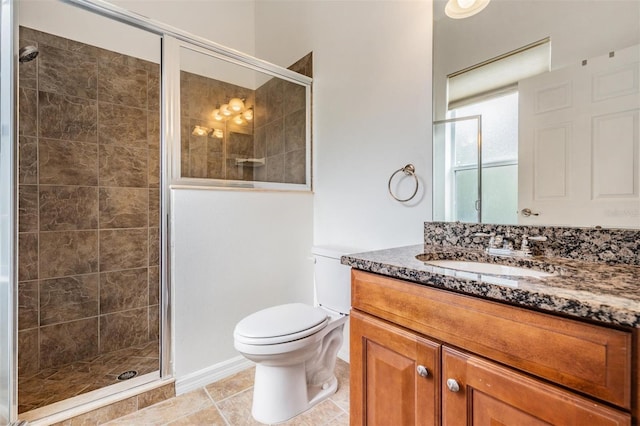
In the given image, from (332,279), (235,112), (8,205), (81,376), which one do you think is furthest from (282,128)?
(81,376)

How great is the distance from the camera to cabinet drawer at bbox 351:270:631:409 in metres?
0.50

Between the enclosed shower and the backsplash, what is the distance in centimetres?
192

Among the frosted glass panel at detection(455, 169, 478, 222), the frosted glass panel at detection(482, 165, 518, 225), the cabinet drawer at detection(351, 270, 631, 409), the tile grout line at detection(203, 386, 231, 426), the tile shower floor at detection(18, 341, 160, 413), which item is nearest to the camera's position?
the cabinet drawer at detection(351, 270, 631, 409)

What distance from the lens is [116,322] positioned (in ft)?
6.64

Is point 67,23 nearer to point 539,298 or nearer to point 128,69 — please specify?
point 128,69

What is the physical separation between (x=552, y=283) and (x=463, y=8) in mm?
1235

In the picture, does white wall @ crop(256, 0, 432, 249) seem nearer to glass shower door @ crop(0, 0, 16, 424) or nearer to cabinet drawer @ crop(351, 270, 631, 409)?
cabinet drawer @ crop(351, 270, 631, 409)

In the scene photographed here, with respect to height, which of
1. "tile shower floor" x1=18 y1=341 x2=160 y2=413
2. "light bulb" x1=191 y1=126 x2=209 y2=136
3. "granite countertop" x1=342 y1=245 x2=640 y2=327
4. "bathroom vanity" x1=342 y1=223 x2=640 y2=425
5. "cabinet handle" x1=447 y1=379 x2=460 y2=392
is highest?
"light bulb" x1=191 y1=126 x2=209 y2=136

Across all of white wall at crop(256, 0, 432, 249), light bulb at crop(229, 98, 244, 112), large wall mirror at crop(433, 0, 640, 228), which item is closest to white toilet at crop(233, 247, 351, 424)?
white wall at crop(256, 0, 432, 249)

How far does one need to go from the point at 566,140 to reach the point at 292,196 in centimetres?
148

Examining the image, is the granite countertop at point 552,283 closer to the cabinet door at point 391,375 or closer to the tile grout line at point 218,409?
the cabinet door at point 391,375

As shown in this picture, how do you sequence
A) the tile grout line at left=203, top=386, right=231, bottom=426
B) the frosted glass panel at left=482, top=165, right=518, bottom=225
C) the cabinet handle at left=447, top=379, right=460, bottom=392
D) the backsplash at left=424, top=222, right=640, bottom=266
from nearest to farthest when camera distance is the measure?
the cabinet handle at left=447, top=379, right=460, bottom=392
the backsplash at left=424, top=222, right=640, bottom=266
the frosted glass panel at left=482, top=165, right=518, bottom=225
the tile grout line at left=203, top=386, right=231, bottom=426

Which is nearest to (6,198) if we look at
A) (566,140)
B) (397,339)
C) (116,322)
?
(116,322)

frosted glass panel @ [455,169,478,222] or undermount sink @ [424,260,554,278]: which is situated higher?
frosted glass panel @ [455,169,478,222]
